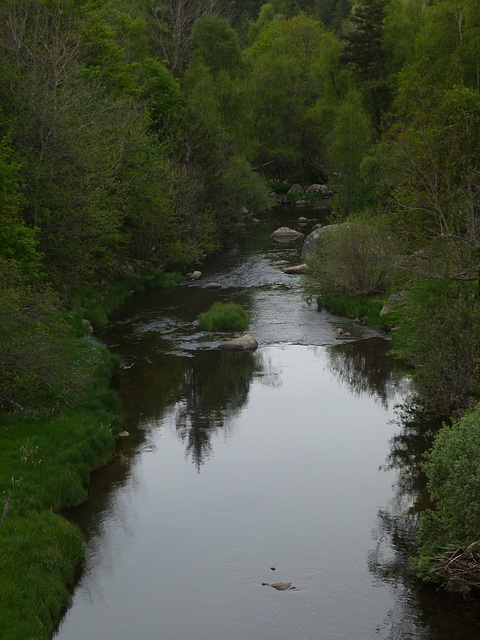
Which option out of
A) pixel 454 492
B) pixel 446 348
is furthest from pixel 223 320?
pixel 454 492

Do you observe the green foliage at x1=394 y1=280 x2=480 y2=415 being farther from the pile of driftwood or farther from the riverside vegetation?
the pile of driftwood

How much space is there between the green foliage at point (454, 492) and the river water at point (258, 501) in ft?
2.95

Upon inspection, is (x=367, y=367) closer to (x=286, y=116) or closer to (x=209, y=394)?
(x=209, y=394)


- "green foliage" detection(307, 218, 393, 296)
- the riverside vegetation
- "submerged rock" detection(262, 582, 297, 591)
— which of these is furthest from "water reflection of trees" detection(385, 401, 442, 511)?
"green foliage" detection(307, 218, 393, 296)

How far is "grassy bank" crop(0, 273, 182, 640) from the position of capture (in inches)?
498

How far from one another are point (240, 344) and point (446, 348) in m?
10.5

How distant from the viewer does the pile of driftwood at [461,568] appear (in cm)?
1309

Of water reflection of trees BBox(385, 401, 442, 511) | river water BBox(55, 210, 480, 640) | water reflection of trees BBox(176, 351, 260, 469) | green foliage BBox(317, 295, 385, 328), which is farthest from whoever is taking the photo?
green foliage BBox(317, 295, 385, 328)

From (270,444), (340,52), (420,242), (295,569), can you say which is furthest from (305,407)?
(340,52)

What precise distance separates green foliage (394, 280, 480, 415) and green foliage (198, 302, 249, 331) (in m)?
10.8

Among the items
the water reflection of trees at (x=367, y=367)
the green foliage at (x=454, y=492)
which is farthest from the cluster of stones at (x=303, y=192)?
the green foliage at (x=454, y=492)

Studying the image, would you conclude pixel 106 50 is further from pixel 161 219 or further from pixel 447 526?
pixel 447 526

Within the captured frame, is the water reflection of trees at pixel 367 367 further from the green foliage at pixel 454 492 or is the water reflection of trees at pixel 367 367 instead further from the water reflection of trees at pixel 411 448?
the green foliage at pixel 454 492

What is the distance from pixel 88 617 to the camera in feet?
42.9
